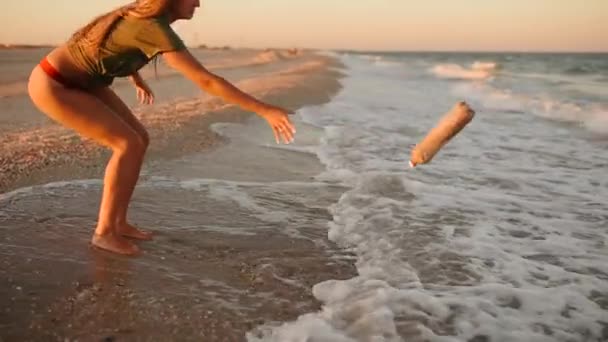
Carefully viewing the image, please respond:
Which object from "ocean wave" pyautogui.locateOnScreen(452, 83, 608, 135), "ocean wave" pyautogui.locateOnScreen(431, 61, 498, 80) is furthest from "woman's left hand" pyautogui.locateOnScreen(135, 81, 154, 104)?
"ocean wave" pyautogui.locateOnScreen(431, 61, 498, 80)

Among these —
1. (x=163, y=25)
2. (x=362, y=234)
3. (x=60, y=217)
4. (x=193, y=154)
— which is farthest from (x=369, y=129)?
(x=163, y=25)

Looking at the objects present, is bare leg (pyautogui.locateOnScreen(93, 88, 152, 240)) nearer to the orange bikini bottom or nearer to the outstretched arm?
the orange bikini bottom

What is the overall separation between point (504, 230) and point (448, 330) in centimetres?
197

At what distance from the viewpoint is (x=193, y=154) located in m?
7.14

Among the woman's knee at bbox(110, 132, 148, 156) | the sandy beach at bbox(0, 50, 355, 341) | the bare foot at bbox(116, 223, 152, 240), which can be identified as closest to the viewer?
the sandy beach at bbox(0, 50, 355, 341)

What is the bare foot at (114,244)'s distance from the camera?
3.76 meters

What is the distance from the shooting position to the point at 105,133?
368 cm

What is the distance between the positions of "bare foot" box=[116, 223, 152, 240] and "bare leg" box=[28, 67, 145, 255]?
153mm

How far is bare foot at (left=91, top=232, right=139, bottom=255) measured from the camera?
376cm

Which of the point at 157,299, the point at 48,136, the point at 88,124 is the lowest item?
the point at 48,136

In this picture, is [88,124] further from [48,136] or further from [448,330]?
[48,136]

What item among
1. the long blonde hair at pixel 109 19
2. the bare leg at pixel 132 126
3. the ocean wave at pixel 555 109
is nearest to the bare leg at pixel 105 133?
the bare leg at pixel 132 126

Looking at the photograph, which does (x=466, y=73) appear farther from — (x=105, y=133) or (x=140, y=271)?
(x=140, y=271)

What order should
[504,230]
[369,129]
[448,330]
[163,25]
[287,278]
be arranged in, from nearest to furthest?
[448,330], [163,25], [287,278], [504,230], [369,129]
